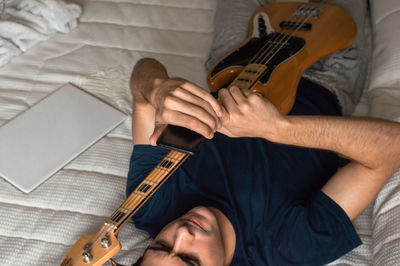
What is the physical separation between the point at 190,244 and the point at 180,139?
0.86 feet

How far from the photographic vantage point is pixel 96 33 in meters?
1.60

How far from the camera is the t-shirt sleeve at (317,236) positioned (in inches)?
36.7

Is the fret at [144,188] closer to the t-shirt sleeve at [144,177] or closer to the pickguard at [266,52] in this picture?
the t-shirt sleeve at [144,177]

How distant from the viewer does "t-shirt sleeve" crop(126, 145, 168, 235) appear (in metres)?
1.04

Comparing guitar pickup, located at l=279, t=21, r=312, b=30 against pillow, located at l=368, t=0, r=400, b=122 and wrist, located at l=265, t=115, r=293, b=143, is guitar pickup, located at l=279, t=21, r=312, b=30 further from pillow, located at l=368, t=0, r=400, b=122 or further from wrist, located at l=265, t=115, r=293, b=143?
wrist, located at l=265, t=115, r=293, b=143

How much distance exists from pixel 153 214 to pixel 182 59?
2.28ft

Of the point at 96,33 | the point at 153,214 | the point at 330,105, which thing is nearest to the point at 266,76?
the point at 330,105

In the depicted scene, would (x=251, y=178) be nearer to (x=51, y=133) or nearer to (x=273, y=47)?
(x=273, y=47)

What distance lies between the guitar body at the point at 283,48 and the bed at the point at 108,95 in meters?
0.16

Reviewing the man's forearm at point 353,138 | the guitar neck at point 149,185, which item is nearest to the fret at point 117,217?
the guitar neck at point 149,185

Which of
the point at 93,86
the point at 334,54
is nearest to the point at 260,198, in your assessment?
the point at 334,54

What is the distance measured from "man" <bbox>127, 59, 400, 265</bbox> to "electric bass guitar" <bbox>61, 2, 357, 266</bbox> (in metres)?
0.19

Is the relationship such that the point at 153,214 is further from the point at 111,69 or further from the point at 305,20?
the point at 305,20

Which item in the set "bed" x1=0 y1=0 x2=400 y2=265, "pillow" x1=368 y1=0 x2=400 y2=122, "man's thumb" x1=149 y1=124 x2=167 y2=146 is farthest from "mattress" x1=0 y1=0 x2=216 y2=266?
"pillow" x1=368 y1=0 x2=400 y2=122
